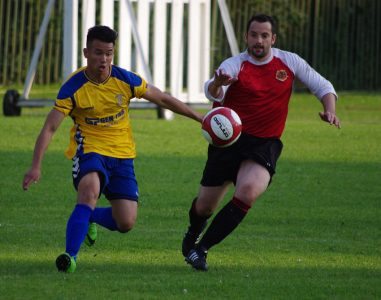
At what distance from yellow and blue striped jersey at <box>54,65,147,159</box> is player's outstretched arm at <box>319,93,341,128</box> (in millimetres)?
1368

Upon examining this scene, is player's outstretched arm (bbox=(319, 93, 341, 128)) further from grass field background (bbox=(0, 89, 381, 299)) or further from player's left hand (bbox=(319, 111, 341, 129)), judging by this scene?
grass field background (bbox=(0, 89, 381, 299))

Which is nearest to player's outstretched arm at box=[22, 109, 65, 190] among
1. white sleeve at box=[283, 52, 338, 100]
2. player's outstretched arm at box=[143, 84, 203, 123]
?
player's outstretched arm at box=[143, 84, 203, 123]

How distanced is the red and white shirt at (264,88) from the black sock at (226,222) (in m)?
0.62

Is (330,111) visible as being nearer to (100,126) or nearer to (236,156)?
(236,156)

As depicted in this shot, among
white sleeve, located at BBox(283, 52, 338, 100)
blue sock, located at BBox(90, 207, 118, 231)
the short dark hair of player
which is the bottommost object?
blue sock, located at BBox(90, 207, 118, 231)

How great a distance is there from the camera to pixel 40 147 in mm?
8727

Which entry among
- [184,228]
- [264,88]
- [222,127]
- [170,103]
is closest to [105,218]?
[170,103]

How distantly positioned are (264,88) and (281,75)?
177mm

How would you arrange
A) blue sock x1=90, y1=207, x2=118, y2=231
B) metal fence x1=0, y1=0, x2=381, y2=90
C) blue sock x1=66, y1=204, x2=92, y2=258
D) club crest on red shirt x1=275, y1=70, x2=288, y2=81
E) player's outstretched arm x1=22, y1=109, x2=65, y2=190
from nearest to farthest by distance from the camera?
player's outstretched arm x1=22, y1=109, x2=65, y2=190 → blue sock x1=66, y1=204, x2=92, y2=258 → club crest on red shirt x1=275, y1=70, x2=288, y2=81 → blue sock x1=90, y1=207, x2=118, y2=231 → metal fence x1=0, y1=0, x2=381, y2=90

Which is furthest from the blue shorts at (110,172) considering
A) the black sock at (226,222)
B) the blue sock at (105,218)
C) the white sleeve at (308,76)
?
the white sleeve at (308,76)

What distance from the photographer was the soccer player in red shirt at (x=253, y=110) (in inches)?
364

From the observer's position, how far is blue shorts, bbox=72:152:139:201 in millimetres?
8984

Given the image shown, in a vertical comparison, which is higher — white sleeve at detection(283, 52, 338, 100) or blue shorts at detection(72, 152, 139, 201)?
white sleeve at detection(283, 52, 338, 100)

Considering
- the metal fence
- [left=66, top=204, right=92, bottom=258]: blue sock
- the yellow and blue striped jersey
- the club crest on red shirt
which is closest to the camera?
[left=66, top=204, right=92, bottom=258]: blue sock
